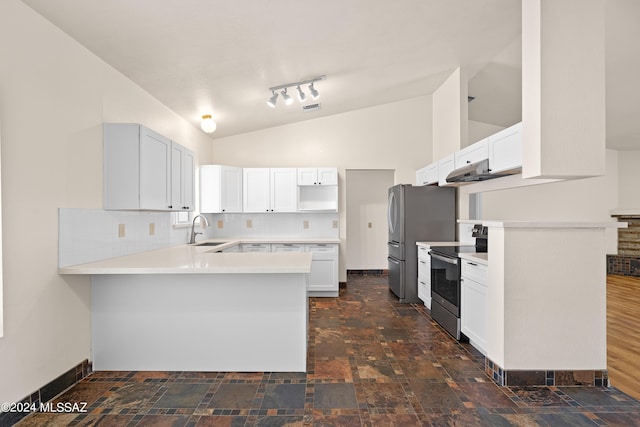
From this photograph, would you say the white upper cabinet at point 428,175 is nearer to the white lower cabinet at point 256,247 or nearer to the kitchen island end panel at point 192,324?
the white lower cabinet at point 256,247

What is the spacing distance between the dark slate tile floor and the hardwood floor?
27 centimetres

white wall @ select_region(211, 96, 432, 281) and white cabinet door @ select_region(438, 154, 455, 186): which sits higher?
white wall @ select_region(211, 96, 432, 281)

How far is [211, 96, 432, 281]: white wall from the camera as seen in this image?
598 cm

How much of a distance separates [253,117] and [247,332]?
3.39 m

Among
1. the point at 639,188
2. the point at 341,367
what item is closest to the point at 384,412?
the point at 341,367

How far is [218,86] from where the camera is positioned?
3.82 m

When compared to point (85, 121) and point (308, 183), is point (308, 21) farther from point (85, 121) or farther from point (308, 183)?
point (308, 183)

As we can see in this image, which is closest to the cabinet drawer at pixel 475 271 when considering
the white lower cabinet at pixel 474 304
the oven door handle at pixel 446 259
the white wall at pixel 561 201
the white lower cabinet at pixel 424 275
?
the white lower cabinet at pixel 474 304

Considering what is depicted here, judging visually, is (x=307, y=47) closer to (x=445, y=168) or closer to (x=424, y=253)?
(x=445, y=168)

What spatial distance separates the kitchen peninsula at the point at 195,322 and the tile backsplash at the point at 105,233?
0.80ft

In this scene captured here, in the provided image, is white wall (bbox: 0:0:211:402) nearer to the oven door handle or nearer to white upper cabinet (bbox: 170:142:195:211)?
white upper cabinet (bbox: 170:142:195:211)

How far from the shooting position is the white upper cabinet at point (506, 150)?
297 centimetres

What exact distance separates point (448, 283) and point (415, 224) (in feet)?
4.60

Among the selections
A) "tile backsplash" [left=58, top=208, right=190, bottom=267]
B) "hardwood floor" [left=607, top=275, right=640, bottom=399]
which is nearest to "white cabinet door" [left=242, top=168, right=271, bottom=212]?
"tile backsplash" [left=58, top=208, right=190, bottom=267]
